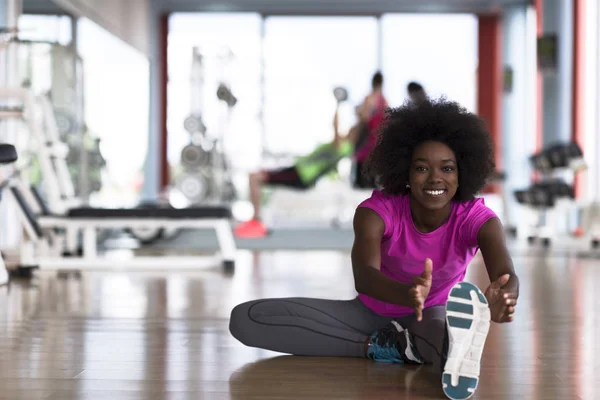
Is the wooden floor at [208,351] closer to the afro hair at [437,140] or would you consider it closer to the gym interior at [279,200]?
the gym interior at [279,200]

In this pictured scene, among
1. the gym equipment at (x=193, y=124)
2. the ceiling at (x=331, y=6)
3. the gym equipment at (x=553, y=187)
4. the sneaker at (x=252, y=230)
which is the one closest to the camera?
the gym equipment at (x=553, y=187)

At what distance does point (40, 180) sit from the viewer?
566cm

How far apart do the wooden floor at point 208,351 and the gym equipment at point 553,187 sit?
233 centimetres

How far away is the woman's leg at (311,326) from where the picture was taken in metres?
2.17

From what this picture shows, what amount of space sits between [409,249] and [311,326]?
35 cm

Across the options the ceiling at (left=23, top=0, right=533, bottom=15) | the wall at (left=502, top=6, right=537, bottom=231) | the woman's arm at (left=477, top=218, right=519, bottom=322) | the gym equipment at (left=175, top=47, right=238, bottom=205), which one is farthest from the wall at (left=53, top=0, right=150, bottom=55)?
the woman's arm at (left=477, top=218, right=519, bottom=322)

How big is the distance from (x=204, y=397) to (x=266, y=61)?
959 centimetres

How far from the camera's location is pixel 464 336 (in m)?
1.66

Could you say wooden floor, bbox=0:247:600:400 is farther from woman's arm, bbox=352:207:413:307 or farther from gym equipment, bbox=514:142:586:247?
gym equipment, bbox=514:142:586:247

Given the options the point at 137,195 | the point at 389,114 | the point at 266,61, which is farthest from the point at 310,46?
the point at 389,114

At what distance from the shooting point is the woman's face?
75.7 inches

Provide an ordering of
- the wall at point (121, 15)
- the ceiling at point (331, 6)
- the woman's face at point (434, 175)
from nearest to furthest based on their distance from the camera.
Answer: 1. the woman's face at point (434, 175)
2. the wall at point (121, 15)
3. the ceiling at point (331, 6)

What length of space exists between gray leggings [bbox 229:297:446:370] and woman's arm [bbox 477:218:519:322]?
13.6 inches

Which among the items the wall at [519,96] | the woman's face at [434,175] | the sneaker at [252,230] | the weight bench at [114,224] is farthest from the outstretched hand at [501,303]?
the wall at [519,96]
